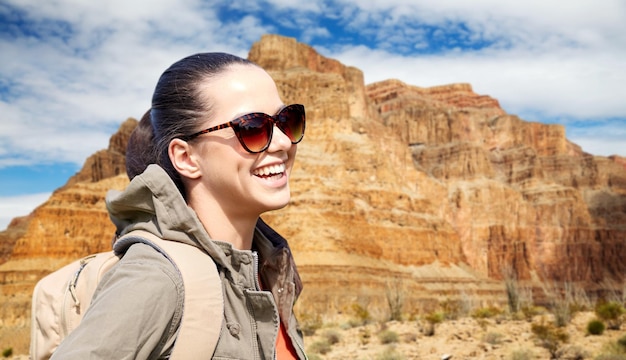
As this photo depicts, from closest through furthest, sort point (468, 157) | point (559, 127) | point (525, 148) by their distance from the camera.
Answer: point (468, 157)
point (525, 148)
point (559, 127)

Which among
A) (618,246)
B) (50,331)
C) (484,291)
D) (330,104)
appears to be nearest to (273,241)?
(50,331)

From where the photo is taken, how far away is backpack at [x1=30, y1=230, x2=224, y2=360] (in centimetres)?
155

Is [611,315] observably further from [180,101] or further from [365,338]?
[180,101]

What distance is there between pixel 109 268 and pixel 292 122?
0.73 m

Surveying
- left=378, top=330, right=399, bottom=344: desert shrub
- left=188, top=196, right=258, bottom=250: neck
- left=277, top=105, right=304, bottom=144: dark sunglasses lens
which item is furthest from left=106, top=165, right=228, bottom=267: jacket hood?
left=378, top=330, right=399, bottom=344: desert shrub

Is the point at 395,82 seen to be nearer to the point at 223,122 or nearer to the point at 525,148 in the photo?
the point at 525,148

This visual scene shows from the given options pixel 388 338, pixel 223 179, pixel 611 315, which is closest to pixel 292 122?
pixel 223 179

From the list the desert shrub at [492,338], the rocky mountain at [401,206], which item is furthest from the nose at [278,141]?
the rocky mountain at [401,206]

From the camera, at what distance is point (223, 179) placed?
1.88m

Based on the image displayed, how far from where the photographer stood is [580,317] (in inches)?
596

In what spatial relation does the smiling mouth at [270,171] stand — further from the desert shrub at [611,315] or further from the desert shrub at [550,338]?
the desert shrub at [611,315]

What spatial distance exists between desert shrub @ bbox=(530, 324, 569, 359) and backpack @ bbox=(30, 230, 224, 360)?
957 cm

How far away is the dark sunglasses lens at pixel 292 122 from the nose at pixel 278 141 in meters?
0.02

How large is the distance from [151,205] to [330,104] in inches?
2348
